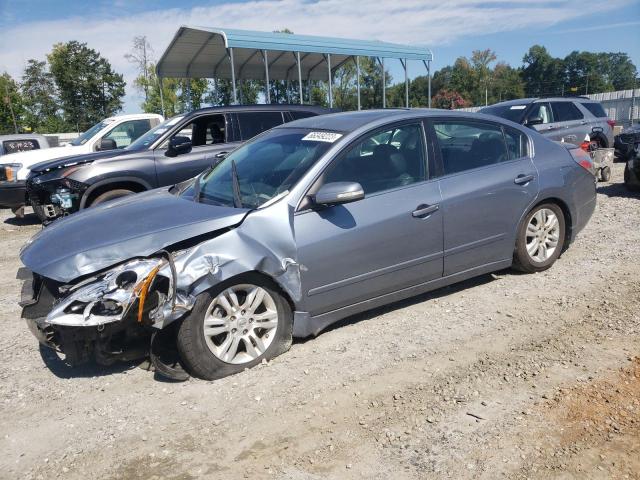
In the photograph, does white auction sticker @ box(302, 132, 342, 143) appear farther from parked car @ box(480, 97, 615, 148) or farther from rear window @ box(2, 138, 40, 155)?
rear window @ box(2, 138, 40, 155)

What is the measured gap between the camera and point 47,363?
4.00m

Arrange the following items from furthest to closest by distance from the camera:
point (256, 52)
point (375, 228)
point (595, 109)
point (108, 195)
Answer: point (256, 52) → point (595, 109) → point (108, 195) → point (375, 228)

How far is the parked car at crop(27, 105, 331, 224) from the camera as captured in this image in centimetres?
756

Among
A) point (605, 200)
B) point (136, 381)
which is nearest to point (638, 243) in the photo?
point (605, 200)

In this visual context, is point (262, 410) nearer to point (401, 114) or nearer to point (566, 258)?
point (401, 114)

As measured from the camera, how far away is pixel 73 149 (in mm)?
10875

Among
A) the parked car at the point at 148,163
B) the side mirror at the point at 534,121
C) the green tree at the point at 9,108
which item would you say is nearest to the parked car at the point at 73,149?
the parked car at the point at 148,163

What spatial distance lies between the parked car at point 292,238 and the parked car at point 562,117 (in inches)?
252

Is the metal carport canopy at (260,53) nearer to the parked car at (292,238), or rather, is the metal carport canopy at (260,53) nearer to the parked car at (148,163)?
the parked car at (148,163)

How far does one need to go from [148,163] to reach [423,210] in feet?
15.8

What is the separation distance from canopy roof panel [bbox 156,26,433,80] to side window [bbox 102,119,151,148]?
5442 millimetres

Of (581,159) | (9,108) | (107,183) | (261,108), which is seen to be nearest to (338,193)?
(581,159)

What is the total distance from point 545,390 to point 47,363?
Answer: 3.42 m

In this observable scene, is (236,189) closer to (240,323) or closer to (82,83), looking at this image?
(240,323)
